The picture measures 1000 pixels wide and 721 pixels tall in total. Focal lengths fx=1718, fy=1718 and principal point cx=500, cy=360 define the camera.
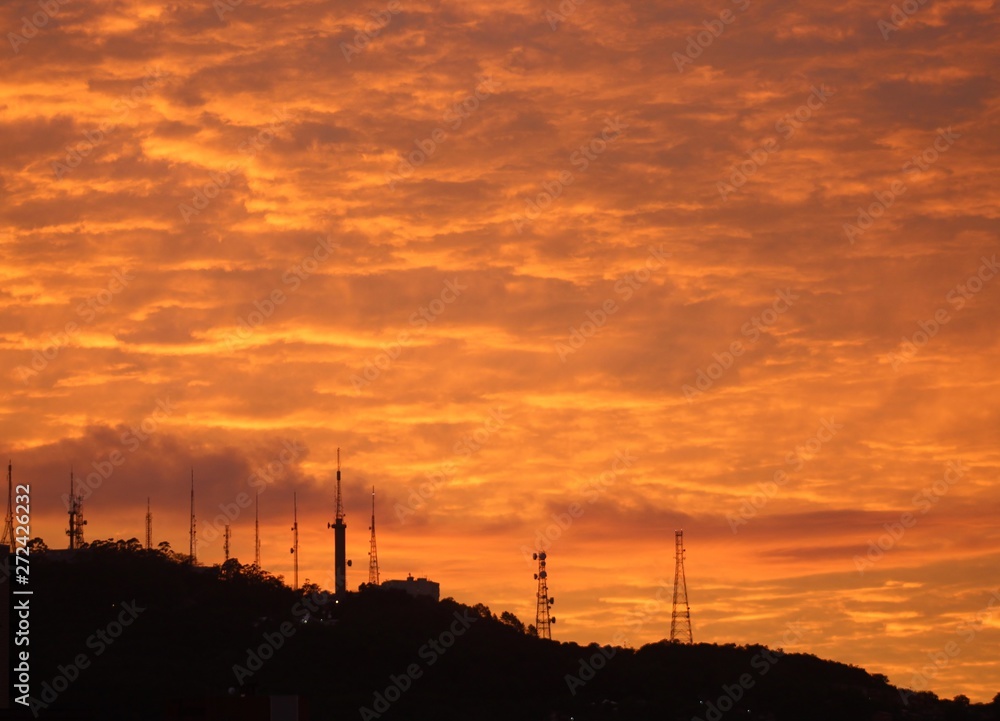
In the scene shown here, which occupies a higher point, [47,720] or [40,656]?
[40,656]

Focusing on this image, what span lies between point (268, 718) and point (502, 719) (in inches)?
3933

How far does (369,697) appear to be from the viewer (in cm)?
19300

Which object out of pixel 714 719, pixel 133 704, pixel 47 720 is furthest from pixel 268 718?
pixel 714 719

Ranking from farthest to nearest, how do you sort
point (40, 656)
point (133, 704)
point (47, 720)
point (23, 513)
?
point (40, 656) < point (133, 704) < point (23, 513) < point (47, 720)

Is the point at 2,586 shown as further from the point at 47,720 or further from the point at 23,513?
the point at 47,720

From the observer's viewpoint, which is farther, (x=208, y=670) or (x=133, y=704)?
(x=208, y=670)

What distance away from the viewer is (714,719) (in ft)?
655

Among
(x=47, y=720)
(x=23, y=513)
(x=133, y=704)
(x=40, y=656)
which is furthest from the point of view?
(x=40, y=656)

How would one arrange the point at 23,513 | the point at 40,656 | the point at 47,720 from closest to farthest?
the point at 47,720
the point at 23,513
the point at 40,656

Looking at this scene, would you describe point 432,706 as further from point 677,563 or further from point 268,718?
point 268,718

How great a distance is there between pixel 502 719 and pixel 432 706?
826 centimetres

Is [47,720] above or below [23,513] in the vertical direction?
below

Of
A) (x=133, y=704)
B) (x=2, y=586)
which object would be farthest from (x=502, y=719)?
(x=2, y=586)

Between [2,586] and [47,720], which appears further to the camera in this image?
[2,586]
